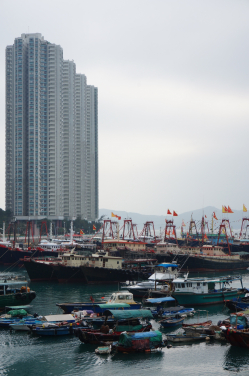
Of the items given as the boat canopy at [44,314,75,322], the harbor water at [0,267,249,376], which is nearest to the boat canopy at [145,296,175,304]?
the boat canopy at [44,314,75,322]

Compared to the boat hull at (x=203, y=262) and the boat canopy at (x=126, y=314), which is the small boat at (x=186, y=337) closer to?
the boat canopy at (x=126, y=314)

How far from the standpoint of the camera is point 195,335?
38281 millimetres

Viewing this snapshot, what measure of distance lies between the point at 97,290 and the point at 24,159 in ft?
407

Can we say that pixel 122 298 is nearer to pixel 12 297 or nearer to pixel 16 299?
pixel 16 299

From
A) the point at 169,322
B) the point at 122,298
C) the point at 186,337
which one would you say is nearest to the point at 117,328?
the point at 186,337

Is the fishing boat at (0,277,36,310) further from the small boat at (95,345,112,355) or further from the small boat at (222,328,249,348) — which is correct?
the small boat at (222,328,249,348)

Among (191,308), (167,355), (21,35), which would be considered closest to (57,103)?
(21,35)

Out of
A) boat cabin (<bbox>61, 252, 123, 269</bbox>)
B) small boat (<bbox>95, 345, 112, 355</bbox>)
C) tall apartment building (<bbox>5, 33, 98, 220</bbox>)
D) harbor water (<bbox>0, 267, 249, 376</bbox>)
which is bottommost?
harbor water (<bbox>0, 267, 249, 376</bbox>)

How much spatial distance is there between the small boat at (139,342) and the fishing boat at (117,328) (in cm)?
168

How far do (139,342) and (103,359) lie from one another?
314 centimetres

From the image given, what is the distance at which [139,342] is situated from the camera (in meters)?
35.0

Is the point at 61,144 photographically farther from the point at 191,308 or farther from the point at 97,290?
the point at 191,308

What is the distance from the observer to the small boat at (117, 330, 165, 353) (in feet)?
114

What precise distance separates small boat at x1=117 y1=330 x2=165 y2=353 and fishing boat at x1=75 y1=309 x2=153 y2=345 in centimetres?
168
